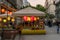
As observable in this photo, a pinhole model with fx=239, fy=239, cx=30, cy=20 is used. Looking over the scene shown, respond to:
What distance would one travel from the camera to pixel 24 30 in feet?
96.2

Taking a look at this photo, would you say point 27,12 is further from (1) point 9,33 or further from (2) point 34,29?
(1) point 9,33

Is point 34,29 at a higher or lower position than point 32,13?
lower

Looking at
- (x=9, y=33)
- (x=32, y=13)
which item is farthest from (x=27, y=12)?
(x=9, y=33)

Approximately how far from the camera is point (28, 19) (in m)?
32.8

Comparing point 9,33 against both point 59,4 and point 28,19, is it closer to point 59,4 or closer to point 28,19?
point 28,19

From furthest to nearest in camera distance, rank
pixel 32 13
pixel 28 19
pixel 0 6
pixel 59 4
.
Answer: pixel 59 4, pixel 0 6, pixel 28 19, pixel 32 13

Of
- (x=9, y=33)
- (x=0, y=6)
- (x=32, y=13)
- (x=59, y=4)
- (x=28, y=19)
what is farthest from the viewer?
(x=59, y=4)

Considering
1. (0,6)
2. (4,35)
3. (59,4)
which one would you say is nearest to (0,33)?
(4,35)

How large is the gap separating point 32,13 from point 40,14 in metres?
0.99

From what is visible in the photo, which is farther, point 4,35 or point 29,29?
point 29,29

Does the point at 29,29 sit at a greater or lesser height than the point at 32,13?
lesser

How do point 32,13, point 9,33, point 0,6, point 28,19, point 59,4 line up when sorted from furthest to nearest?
1. point 59,4
2. point 0,6
3. point 28,19
4. point 32,13
5. point 9,33

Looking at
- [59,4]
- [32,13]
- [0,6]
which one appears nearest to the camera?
[32,13]

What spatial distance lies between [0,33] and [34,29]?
13121mm
